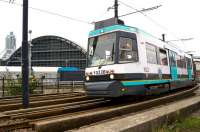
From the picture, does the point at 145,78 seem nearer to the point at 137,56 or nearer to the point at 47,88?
the point at 137,56

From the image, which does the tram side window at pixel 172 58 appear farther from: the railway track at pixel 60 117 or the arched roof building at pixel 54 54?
the arched roof building at pixel 54 54

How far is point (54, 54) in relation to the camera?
98875 mm

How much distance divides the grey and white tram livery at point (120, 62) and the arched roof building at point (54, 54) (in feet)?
266

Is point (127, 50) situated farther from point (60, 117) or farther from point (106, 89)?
point (60, 117)

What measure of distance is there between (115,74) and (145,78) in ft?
5.94

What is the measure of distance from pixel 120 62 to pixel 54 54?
295 ft

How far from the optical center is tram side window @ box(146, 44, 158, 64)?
12309 millimetres

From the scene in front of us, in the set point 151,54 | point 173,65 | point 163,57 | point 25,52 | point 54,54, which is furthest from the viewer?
point 54,54

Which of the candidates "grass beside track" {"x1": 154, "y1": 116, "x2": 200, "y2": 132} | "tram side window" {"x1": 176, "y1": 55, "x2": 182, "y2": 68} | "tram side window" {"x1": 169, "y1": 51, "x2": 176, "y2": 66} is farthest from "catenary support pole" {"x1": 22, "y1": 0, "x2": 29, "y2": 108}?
"tram side window" {"x1": 176, "y1": 55, "x2": 182, "y2": 68}

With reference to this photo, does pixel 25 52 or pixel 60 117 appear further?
pixel 25 52

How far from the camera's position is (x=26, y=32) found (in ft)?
34.3

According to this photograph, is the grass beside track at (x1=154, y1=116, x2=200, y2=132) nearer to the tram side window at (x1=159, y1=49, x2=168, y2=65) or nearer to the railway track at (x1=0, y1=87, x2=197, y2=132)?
the railway track at (x1=0, y1=87, x2=197, y2=132)

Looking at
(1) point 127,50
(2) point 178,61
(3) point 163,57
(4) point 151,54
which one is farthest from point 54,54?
(1) point 127,50

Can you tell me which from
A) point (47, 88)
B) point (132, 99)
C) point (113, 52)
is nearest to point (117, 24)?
point (113, 52)
